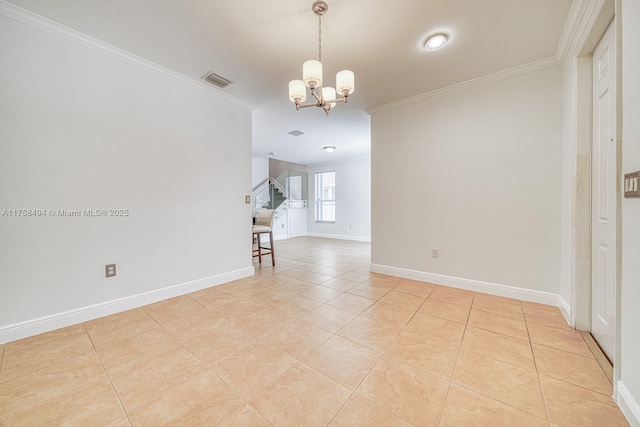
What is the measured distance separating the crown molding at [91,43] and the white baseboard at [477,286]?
3.47 meters

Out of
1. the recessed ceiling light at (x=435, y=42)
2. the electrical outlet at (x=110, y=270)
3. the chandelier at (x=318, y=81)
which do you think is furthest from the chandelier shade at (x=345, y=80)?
the electrical outlet at (x=110, y=270)

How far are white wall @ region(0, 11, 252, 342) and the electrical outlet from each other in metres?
0.04

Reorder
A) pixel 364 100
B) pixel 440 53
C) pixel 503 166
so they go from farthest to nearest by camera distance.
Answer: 1. pixel 364 100
2. pixel 503 166
3. pixel 440 53

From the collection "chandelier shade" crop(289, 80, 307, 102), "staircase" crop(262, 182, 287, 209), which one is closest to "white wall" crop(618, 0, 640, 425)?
"chandelier shade" crop(289, 80, 307, 102)

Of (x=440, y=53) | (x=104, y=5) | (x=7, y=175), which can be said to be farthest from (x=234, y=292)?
(x=440, y=53)

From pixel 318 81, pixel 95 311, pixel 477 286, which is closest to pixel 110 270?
pixel 95 311

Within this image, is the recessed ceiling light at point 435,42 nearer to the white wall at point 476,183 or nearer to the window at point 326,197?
the white wall at point 476,183

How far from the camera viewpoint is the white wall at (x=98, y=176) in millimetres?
1778

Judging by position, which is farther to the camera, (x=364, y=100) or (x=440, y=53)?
(x=364, y=100)

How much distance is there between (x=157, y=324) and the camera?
203cm

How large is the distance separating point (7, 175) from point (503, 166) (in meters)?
4.51

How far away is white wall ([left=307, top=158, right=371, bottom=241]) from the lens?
22.5 ft

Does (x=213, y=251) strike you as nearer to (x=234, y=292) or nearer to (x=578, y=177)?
(x=234, y=292)

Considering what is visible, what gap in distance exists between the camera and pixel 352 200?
23.4 ft
